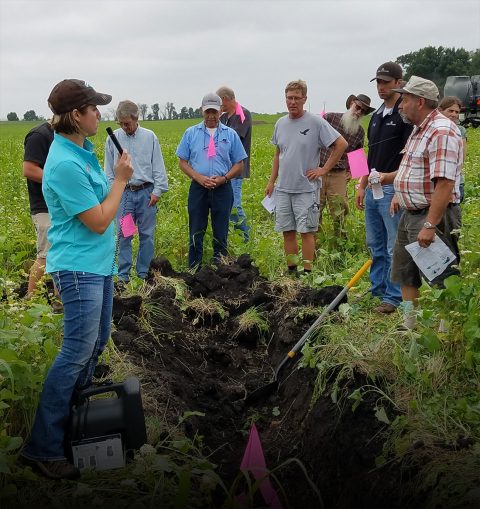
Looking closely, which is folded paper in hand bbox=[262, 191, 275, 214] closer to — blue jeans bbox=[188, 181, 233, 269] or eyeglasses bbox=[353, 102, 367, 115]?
blue jeans bbox=[188, 181, 233, 269]

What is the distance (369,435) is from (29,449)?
1.76 m

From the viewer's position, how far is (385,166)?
19.1 feet

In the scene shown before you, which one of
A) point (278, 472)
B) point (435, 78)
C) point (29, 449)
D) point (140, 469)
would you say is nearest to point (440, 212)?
point (278, 472)

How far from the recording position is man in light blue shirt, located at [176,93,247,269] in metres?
7.16

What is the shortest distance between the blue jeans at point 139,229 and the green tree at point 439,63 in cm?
5244

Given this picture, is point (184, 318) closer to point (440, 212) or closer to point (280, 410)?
point (280, 410)

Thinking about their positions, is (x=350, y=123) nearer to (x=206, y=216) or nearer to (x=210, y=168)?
(x=210, y=168)

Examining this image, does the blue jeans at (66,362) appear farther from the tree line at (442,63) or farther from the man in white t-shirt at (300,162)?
the tree line at (442,63)

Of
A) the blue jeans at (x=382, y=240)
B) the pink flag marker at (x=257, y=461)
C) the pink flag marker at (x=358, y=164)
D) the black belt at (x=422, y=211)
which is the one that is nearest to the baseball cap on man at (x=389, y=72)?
the pink flag marker at (x=358, y=164)

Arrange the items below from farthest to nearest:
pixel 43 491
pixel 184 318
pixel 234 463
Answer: pixel 184 318
pixel 234 463
pixel 43 491

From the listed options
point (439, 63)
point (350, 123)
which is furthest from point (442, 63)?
point (350, 123)

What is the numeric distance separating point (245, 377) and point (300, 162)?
97.5 inches

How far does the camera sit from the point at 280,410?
4.57 meters

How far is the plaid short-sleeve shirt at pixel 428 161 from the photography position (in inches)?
169
